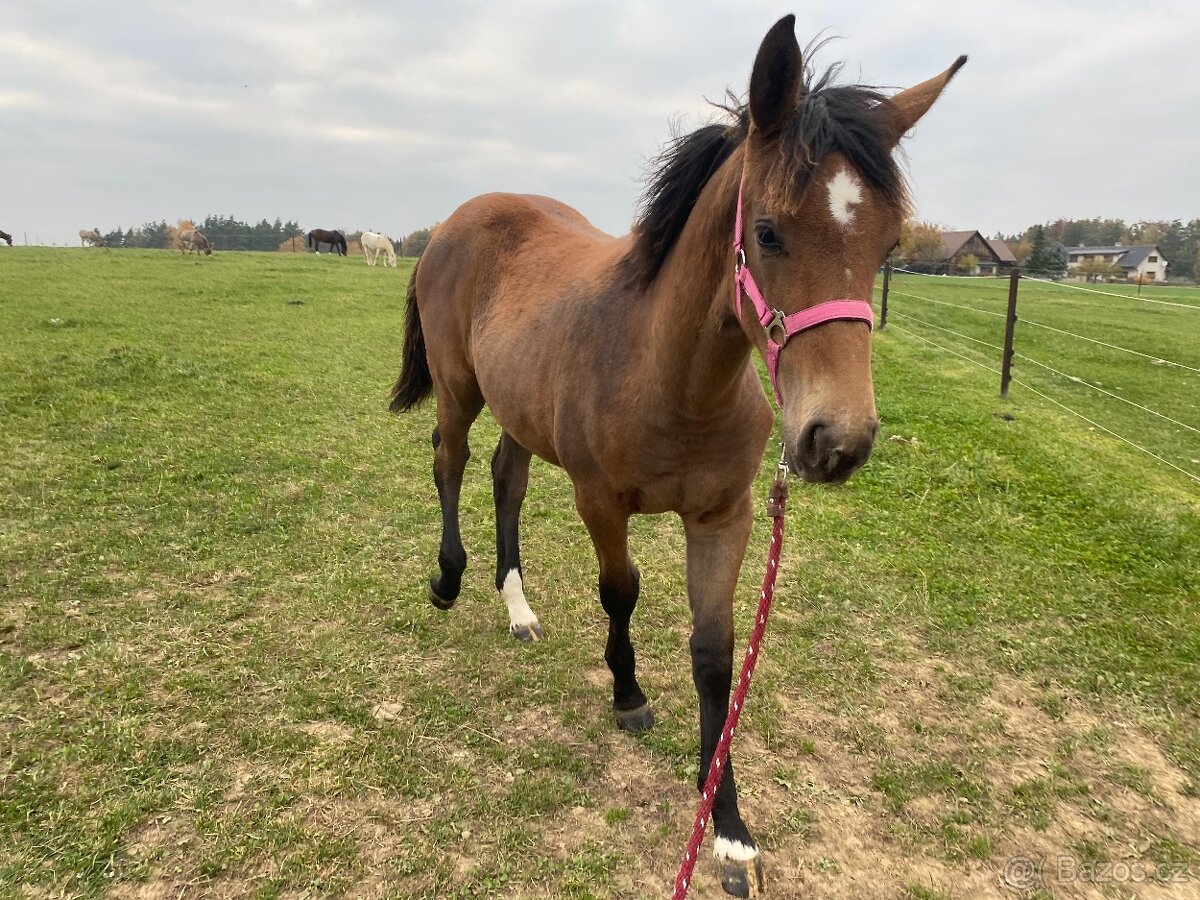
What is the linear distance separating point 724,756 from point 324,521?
11.3 feet

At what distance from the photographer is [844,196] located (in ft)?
4.91

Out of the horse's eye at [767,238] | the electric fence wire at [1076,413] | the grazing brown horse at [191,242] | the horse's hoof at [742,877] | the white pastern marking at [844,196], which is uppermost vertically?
the grazing brown horse at [191,242]

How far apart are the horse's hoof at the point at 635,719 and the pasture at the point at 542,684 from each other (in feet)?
0.20

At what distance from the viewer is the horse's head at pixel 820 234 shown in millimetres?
1449

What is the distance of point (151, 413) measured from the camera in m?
6.47

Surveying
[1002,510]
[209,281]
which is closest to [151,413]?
[1002,510]

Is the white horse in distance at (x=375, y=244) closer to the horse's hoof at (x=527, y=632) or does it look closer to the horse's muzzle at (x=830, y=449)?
the horse's hoof at (x=527, y=632)

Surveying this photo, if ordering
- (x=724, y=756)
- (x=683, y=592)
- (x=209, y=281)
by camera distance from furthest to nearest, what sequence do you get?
(x=209, y=281) → (x=683, y=592) → (x=724, y=756)

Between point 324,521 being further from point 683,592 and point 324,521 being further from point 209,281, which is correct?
point 209,281

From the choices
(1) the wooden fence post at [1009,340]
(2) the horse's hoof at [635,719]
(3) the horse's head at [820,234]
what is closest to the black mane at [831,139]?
(3) the horse's head at [820,234]

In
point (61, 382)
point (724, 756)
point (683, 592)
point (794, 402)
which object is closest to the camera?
point (794, 402)

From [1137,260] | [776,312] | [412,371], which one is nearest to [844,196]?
[776,312]

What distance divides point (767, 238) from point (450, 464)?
2653 millimetres

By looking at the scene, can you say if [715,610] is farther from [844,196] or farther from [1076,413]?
[1076,413]
